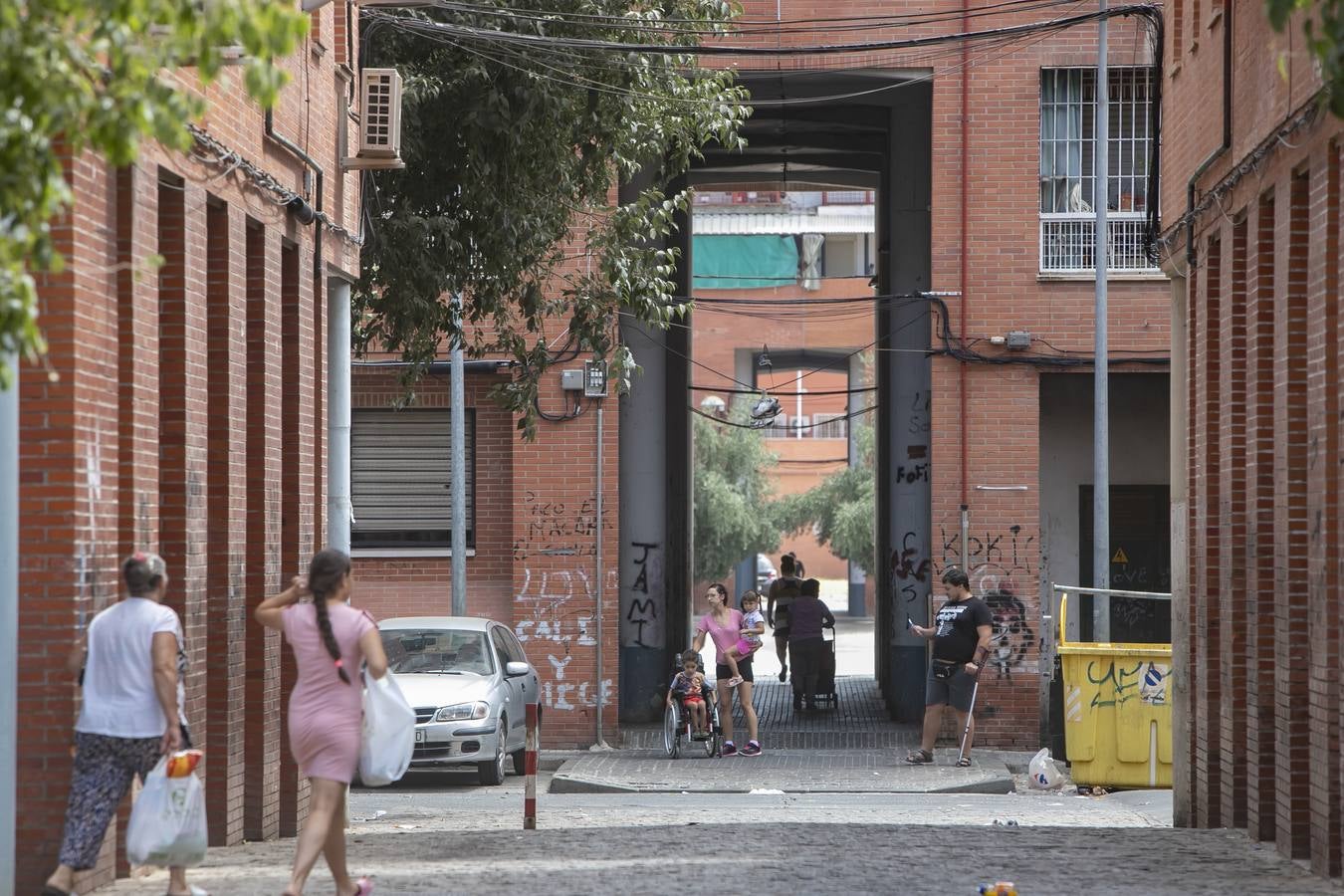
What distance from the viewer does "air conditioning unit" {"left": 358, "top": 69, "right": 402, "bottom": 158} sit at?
14.1 metres

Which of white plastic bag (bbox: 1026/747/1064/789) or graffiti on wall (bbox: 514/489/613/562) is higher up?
graffiti on wall (bbox: 514/489/613/562)

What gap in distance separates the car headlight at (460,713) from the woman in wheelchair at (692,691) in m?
2.87

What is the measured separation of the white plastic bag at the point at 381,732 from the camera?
8.24m

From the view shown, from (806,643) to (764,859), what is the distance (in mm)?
13829

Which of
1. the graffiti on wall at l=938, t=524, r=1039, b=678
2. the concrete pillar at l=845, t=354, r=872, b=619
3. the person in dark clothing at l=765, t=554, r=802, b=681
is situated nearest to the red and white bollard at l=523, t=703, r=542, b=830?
the graffiti on wall at l=938, t=524, r=1039, b=678

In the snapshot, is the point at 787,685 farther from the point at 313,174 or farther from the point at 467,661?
the point at 313,174

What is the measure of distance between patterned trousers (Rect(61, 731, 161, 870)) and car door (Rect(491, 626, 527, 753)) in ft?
32.3

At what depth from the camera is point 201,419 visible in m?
10.7

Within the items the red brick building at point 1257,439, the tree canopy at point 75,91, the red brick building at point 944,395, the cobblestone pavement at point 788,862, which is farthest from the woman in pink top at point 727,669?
the tree canopy at point 75,91

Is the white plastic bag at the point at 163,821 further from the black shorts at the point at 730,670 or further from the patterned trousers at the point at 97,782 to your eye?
the black shorts at the point at 730,670

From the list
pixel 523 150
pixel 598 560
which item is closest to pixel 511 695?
pixel 598 560

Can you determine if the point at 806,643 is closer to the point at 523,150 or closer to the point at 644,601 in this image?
the point at 644,601

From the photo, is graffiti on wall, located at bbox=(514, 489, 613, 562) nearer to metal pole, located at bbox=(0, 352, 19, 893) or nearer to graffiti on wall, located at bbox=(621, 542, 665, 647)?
graffiti on wall, located at bbox=(621, 542, 665, 647)

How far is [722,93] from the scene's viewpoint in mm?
17688
